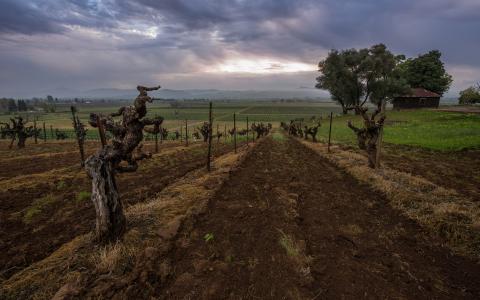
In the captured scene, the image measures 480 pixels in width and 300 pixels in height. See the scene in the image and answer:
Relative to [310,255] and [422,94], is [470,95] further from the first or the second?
[310,255]

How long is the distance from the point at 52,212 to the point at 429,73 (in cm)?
8431

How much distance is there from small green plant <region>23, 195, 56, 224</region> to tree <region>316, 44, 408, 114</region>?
186 feet

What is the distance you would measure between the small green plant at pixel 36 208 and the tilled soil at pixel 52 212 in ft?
0.14

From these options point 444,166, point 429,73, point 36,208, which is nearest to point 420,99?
point 429,73

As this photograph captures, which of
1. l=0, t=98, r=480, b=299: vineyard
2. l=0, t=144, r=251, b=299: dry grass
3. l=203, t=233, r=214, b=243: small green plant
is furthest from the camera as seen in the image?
l=203, t=233, r=214, b=243: small green plant

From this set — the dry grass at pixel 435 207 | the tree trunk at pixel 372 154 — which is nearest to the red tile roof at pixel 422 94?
→ the tree trunk at pixel 372 154

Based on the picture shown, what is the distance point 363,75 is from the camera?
5928 centimetres

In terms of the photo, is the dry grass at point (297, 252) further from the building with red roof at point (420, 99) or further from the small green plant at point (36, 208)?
the building with red roof at point (420, 99)

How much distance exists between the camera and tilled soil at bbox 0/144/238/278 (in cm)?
679

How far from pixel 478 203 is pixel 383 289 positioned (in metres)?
6.85

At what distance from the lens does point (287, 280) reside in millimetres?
5129

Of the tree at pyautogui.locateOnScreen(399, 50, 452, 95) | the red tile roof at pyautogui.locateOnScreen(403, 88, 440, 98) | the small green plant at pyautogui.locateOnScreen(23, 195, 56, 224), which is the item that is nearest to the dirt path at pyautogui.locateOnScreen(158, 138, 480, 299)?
the small green plant at pyautogui.locateOnScreen(23, 195, 56, 224)

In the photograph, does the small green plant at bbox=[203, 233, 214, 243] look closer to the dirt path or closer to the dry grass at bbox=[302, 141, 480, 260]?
the dirt path

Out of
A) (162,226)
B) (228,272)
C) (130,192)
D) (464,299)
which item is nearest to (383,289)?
(464,299)
